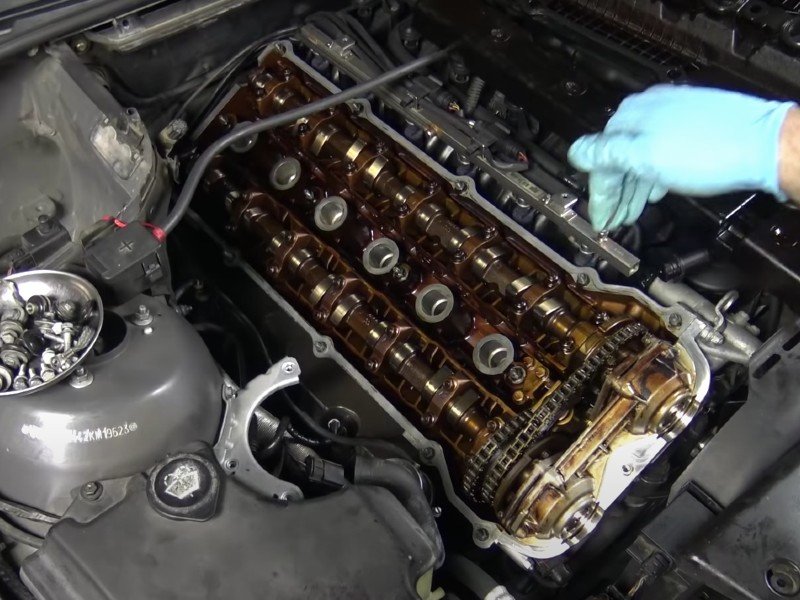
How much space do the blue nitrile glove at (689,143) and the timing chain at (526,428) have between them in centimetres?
43

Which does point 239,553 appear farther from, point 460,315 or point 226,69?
point 226,69

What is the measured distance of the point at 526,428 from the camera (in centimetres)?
206

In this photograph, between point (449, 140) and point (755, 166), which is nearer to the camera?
point (755, 166)

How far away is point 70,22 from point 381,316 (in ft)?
4.07

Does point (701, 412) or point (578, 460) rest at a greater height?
point (701, 412)

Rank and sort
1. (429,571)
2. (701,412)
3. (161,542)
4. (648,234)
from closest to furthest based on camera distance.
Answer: (161,542) < (429,571) < (701,412) < (648,234)

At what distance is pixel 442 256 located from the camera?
7.99ft

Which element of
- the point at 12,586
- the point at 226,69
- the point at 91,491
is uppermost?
the point at 226,69

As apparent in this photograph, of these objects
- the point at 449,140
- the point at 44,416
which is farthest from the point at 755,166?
the point at 44,416

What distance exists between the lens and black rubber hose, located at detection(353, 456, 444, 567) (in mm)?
1854

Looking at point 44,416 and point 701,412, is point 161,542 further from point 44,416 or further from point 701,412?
point 701,412

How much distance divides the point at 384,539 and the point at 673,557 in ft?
2.38

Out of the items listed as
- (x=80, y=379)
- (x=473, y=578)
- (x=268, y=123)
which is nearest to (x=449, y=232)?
(x=268, y=123)

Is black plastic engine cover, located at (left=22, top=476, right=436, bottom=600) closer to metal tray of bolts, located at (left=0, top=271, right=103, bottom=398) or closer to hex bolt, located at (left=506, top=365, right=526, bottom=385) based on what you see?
metal tray of bolts, located at (left=0, top=271, right=103, bottom=398)
